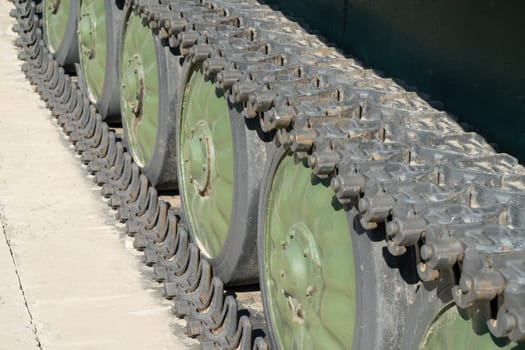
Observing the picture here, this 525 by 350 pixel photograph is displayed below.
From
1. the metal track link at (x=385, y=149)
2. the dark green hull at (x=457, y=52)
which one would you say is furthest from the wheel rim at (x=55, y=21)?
the dark green hull at (x=457, y=52)

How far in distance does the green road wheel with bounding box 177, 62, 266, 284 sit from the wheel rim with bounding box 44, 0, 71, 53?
2.03 m

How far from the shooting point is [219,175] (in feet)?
12.4

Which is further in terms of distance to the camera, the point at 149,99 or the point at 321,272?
the point at 149,99

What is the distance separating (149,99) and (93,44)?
93 centimetres

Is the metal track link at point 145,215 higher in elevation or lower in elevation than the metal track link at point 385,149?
lower

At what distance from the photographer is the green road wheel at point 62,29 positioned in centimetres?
574

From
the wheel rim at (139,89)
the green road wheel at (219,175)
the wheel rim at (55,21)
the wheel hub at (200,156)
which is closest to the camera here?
the green road wheel at (219,175)

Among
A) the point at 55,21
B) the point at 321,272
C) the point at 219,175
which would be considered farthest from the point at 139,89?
the point at 321,272

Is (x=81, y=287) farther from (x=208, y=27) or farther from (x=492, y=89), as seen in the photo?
(x=492, y=89)

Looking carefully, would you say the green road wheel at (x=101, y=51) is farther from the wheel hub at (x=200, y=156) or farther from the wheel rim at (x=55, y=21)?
the wheel hub at (x=200, y=156)

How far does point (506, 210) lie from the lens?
222 centimetres

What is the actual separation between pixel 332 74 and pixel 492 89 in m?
0.63

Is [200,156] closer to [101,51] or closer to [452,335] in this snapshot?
[101,51]

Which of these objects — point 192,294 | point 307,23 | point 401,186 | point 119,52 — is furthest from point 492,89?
point 119,52
